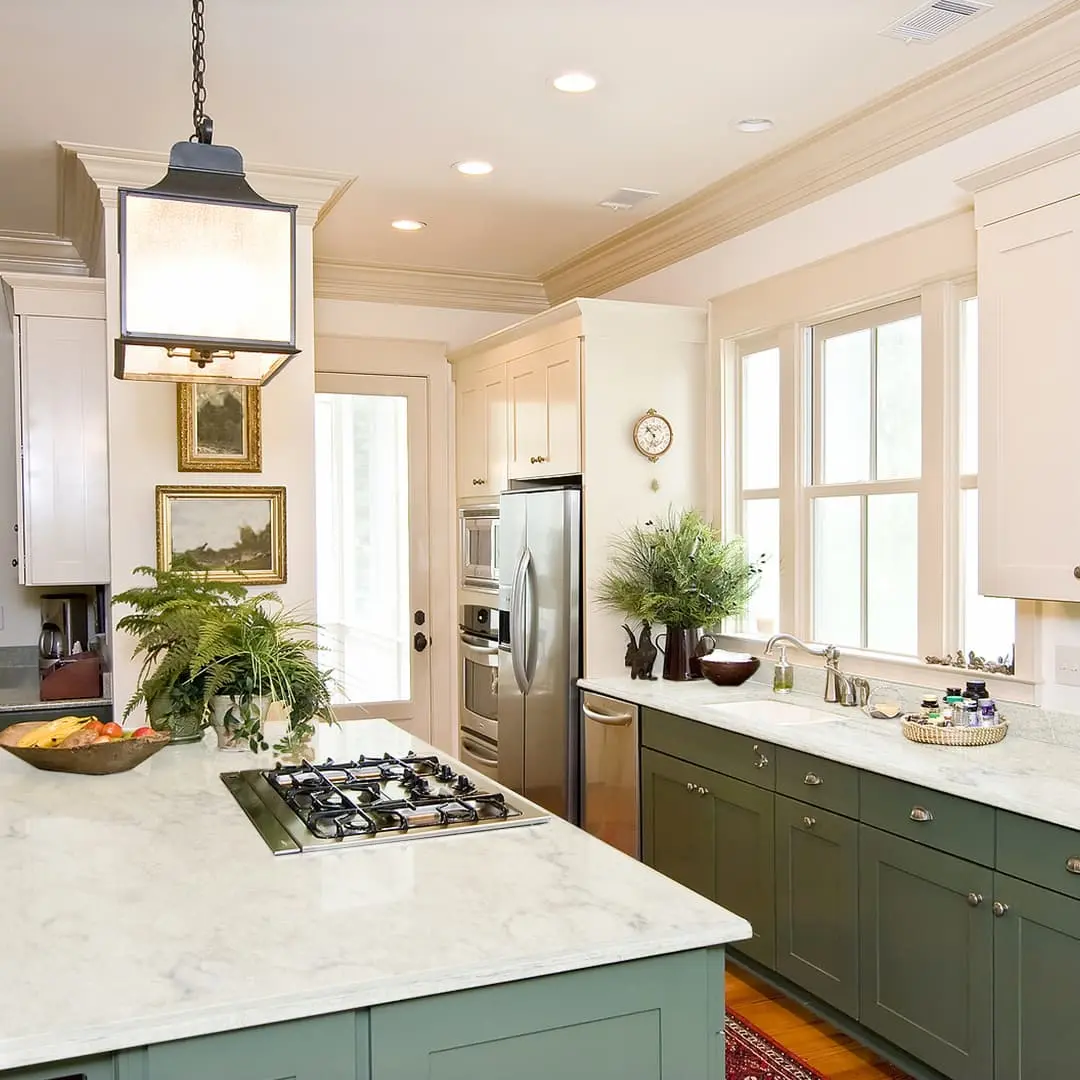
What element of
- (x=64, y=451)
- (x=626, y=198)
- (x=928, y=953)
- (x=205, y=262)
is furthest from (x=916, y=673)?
(x=64, y=451)

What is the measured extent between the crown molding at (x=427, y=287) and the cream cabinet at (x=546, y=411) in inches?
35.8

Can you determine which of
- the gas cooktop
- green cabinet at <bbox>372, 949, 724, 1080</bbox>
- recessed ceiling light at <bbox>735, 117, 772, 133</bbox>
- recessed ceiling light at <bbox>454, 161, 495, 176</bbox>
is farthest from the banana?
recessed ceiling light at <bbox>735, 117, 772, 133</bbox>

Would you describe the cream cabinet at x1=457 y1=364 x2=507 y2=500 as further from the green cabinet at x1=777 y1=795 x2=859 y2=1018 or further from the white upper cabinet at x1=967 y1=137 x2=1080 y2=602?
the white upper cabinet at x1=967 y1=137 x2=1080 y2=602

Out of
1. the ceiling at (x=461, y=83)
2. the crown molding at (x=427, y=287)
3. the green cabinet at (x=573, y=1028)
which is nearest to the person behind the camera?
the green cabinet at (x=573, y=1028)

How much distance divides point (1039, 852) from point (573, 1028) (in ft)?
4.34

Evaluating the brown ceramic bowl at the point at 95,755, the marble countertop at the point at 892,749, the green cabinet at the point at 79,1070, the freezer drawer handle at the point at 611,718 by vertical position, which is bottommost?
the freezer drawer handle at the point at 611,718

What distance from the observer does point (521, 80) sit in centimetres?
329

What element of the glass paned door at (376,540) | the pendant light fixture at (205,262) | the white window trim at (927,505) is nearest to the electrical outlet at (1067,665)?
the white window trim at (927,505)

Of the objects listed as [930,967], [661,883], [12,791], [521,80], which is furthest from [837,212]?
[12,791]

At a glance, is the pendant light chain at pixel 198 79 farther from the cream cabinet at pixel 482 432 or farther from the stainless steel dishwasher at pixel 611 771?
the stainless steel dishwasher at pixel 611 771

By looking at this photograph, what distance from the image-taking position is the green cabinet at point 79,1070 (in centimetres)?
132

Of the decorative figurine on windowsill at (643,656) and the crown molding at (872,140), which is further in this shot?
the decorative figurine on windowsill at (643,656)

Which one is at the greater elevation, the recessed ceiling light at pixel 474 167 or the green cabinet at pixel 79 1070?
the recessed ceiling light at pixel 474 167

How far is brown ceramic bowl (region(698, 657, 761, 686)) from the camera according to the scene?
4109 mm
